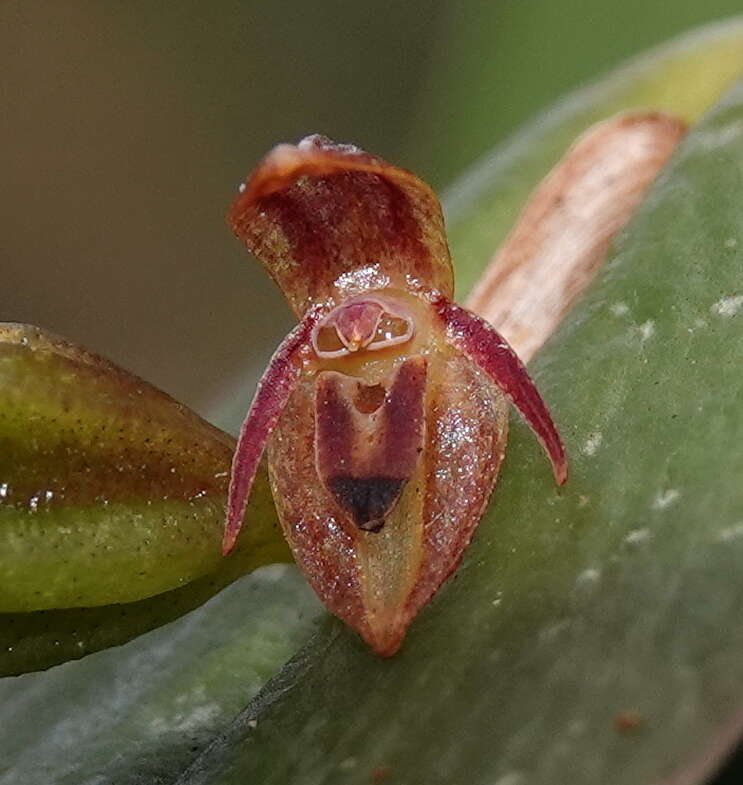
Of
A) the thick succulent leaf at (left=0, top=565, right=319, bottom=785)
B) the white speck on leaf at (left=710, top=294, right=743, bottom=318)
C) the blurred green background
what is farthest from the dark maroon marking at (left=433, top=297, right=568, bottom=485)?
the blurred green background

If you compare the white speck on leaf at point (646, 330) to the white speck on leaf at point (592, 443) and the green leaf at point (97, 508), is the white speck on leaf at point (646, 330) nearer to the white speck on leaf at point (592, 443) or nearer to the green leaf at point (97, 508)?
the white speck on leaf at point (592, 443)

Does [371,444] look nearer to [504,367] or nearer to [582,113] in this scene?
[504,367]

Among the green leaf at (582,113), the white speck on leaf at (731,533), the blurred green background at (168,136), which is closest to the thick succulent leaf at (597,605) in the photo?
the white speck on leaf at (731,533)

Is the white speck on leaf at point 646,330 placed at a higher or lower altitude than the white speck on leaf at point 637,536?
Result: higher

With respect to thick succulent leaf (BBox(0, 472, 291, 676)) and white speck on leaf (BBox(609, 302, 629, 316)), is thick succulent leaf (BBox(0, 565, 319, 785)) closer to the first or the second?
thick succulent leaf (BBox(0, 472, 291, 676))

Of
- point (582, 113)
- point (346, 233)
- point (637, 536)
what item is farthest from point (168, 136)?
point (637, 536)

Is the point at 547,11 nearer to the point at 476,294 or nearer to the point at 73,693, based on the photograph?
the point at 476,294

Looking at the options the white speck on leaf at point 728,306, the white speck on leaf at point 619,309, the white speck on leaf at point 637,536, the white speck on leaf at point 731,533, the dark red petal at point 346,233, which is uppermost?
the dark red petal at point 346,233
